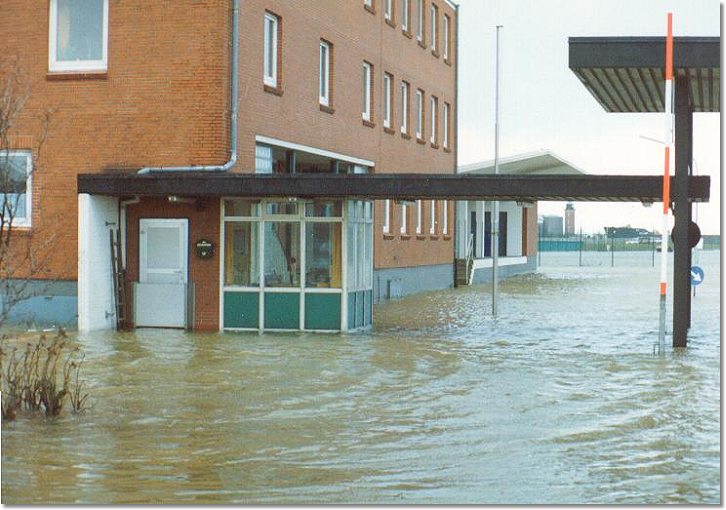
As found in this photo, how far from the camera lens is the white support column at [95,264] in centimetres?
2369

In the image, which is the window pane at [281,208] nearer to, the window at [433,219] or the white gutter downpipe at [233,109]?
the white gutter downpipe at [233,109]

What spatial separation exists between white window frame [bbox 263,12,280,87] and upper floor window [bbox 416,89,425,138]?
612 inches

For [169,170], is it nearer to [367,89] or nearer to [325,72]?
[325,72]

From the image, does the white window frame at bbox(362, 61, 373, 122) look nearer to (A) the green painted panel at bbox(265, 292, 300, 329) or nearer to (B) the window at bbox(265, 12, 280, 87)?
(B) the window at bbox(265, 12, 280, 87)

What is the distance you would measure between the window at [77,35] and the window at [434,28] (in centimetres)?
2070

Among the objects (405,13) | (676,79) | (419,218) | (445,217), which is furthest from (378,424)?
(445,217)

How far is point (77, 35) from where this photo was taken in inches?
1008

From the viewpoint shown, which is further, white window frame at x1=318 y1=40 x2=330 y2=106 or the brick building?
white window frame at x1=318 y1=40 x2=330 y2=106

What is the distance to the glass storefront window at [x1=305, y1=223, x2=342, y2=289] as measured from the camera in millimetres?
24141

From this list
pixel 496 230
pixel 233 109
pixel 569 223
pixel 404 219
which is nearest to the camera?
pixel 233 109

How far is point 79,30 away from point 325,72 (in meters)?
7.40

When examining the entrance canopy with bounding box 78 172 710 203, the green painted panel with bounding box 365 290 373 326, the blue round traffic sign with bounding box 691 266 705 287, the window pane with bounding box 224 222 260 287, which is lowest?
the green painted panel with bounding box 365 290 373 326

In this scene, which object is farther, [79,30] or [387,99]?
[387,99]

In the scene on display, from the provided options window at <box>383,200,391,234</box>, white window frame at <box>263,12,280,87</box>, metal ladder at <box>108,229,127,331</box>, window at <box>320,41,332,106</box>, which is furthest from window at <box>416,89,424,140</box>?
metal ladder at <box>108,229,127,331</box>
